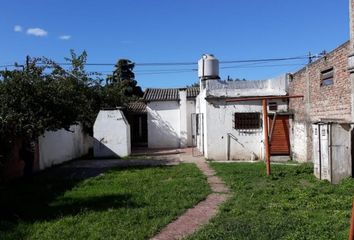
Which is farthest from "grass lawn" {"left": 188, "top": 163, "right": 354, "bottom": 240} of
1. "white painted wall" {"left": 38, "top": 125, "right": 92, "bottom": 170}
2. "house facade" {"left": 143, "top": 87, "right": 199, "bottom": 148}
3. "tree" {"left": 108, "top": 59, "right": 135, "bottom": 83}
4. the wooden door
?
"tree" {"left": 108, "top": 59, "right": 135, "bottom": 83}

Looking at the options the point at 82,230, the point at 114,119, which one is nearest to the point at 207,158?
the point at 114,119

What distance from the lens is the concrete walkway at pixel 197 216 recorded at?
7.19 metres

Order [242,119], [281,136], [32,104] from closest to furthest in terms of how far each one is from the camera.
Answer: [32,104], [281,136], [242,119]

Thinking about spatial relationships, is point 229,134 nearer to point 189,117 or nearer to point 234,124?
point 234,124

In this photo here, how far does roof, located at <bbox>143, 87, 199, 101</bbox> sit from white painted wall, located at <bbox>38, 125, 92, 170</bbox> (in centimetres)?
594

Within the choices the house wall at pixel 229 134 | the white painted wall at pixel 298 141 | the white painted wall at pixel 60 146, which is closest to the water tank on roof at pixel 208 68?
the house wall at pixel 229 134

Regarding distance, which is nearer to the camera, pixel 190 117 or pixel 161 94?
pixel 190 117

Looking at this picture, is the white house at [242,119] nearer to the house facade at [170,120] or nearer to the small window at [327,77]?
the small window at [327,77]

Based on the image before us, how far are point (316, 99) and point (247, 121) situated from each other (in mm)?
4469

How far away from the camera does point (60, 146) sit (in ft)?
63.5

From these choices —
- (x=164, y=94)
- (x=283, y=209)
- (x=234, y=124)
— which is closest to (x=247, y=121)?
(x=234, y=124)

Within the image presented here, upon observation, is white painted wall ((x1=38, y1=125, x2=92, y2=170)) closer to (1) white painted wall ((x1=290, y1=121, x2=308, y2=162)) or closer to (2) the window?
(2) the window

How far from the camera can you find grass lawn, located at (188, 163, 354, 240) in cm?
685

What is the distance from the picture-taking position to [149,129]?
92.5 ft
